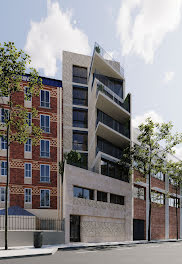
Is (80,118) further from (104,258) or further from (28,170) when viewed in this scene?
(104,258)

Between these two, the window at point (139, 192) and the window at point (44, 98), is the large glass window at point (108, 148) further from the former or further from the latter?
the window at point (44, 98)

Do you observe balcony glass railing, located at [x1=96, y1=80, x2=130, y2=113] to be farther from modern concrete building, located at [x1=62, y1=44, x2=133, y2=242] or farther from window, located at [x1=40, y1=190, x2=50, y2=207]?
window, located at [x1=40, y1=190, x2=50, y2=207]

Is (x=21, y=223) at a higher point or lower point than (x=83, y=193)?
lower

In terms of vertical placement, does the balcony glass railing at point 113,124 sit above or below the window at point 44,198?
above

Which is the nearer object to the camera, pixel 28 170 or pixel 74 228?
pixel 74 228

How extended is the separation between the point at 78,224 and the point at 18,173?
11.5 metres

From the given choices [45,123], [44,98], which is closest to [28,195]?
[45,123]

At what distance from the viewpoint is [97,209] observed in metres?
35.9

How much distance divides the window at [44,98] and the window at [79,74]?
7178 mm

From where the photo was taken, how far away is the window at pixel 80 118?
48812 mm

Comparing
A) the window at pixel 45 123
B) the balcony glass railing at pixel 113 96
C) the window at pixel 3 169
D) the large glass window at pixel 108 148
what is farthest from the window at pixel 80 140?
the window at pixel 3 169

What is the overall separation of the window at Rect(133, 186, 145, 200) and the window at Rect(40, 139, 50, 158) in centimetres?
1241

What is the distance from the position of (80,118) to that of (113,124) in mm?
6220

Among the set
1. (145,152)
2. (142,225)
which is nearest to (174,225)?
(142,225)
